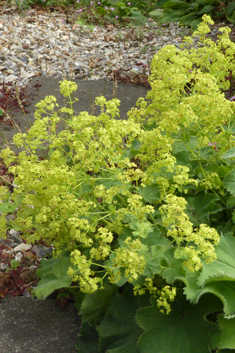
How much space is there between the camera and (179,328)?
154 centimetres

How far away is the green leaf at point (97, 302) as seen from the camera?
5.83ft

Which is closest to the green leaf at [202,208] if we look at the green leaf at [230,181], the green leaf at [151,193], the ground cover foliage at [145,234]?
the ground cover foliage at [145,234]

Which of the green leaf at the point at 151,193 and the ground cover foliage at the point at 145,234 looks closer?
the ground cover foliage at the point at 145,234

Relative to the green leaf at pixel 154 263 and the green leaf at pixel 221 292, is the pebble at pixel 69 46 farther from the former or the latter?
the green leaf at pixel 221 292

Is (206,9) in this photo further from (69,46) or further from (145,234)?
(145,234)

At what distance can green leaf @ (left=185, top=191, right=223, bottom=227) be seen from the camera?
1886mm

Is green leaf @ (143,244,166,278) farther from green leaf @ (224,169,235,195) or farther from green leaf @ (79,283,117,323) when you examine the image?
green leaf @ (224,169,235,195)

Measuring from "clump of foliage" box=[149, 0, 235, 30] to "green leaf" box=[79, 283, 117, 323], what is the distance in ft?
20.0

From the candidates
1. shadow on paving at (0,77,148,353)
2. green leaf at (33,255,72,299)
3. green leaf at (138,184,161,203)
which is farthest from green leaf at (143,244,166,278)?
shadow on paving at (0,77,148,353)

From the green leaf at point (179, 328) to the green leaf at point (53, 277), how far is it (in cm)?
40

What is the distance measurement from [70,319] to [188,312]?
75 cm

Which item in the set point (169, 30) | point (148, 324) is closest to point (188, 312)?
point (148, 324)

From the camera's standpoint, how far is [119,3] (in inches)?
292

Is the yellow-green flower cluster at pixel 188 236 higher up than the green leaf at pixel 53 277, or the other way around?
the yellow-green flower cluster at pixel 188 236
